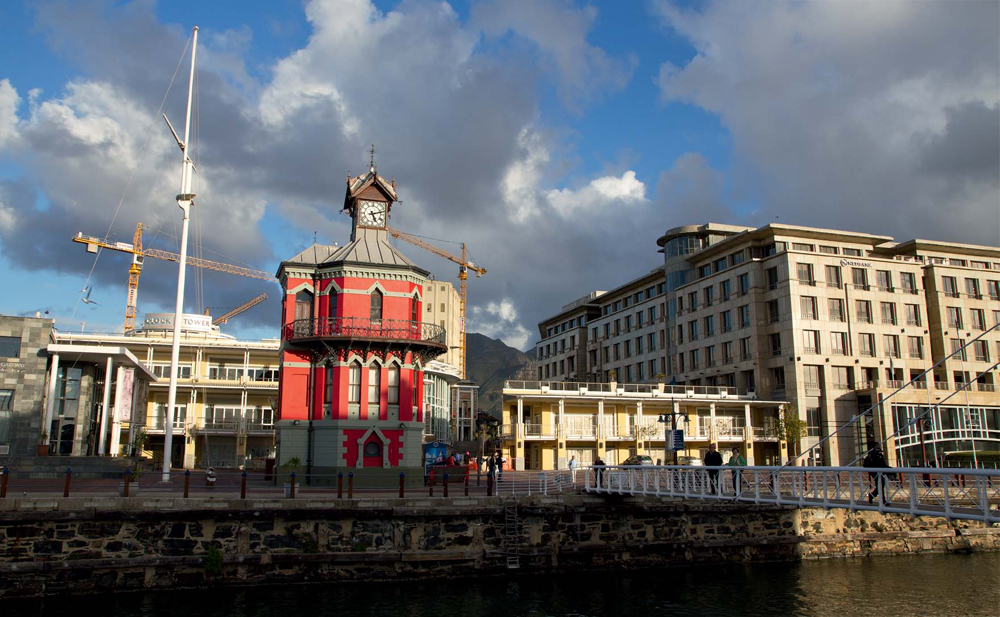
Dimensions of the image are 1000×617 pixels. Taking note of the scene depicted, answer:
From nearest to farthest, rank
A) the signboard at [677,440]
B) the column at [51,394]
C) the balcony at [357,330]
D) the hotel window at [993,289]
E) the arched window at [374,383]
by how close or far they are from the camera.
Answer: the balcony at [357,330], the arched window at [374,383], the signboard at [677,440], the column at [51,394], the hotel window at [993,289]

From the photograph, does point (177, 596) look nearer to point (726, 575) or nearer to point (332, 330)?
point (332, 330)

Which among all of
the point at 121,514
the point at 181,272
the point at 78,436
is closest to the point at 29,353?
the point at 78,436

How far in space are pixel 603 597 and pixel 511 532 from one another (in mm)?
4247

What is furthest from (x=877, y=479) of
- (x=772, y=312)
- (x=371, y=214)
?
(x=772, y=312)

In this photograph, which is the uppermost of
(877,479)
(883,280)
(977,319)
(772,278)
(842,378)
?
(772,278)

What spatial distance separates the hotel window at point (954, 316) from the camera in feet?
216

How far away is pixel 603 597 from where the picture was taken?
25.5m

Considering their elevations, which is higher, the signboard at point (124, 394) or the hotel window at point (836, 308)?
the hotel window at point (836, 308)

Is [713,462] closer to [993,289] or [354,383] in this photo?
[354,383]

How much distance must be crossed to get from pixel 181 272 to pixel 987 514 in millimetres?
29653

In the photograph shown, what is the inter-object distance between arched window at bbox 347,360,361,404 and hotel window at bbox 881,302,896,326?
49.1 m

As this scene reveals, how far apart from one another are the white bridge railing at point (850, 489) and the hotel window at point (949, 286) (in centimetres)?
4905

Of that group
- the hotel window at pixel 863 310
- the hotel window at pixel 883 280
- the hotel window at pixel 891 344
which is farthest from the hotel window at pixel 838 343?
the hotel window at pixel 883 280

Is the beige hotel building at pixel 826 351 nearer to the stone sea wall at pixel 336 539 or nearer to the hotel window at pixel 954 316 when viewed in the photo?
the hotel window at pixel 954 316
